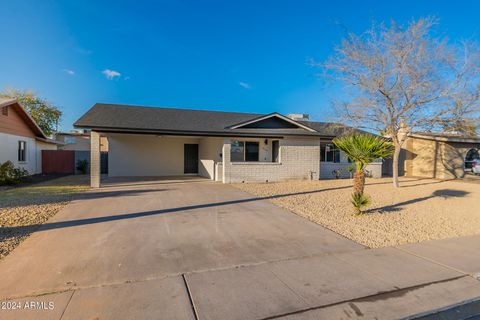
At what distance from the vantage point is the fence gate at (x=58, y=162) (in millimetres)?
18219

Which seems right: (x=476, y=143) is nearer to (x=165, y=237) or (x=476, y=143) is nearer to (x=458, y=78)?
(x=458, y=78)

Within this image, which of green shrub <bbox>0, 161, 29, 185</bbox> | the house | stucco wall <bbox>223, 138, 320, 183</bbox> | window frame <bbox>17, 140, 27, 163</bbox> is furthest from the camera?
window frame <bbox>17, 140, 27, 163</bbox>

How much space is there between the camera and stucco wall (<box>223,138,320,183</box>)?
13.8 meters

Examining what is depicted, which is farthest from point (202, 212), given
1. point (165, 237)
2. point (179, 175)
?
point (179, 175)

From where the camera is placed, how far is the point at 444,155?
1794 cm

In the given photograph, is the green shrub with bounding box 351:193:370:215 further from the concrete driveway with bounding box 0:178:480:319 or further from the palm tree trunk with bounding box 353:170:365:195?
the concrete driveway with bounding box 0:178:480:319

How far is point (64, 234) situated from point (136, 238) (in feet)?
5.21

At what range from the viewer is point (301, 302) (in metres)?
3.05

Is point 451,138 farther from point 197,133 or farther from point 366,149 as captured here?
point 197,133

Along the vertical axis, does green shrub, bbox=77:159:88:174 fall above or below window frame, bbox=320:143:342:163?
below

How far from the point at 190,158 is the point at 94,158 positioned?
294 inches

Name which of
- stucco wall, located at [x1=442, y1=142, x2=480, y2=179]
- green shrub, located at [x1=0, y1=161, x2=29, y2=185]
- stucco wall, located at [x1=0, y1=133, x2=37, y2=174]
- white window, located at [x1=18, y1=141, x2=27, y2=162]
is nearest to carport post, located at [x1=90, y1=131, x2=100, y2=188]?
green shrub, located at [x1=0, y1=161, x2=29, y2=185]

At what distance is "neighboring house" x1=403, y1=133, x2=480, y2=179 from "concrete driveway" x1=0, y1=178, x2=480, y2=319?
56.8 ft

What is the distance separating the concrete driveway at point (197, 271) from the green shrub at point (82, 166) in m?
13.4
